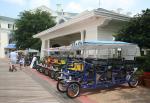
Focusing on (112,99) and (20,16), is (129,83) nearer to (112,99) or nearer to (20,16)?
(112,99)

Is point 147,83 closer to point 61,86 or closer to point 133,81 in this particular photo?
point 133,81

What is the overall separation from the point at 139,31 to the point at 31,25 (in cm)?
2779

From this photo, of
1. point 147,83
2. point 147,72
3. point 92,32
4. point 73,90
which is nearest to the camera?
point 73,90

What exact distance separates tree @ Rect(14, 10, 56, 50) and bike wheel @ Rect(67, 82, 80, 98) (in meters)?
29.1

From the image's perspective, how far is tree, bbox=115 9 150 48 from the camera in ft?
45.8

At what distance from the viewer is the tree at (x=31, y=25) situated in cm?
4050

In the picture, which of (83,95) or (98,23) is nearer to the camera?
(83,95)

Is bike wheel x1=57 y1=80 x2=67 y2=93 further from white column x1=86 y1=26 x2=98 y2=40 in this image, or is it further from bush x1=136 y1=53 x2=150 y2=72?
white column x1=86 y1=26 x2=98 y2=40

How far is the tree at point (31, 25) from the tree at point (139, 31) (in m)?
26.0

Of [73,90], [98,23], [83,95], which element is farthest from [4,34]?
[73,90]

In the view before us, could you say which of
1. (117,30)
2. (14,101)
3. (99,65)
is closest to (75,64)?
(99,65)

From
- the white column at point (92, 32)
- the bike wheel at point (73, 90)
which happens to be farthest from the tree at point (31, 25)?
the bike wheel at point (73, 90)

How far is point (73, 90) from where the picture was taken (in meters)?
10.9

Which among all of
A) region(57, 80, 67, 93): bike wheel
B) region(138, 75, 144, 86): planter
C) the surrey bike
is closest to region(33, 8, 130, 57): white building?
the surrey bike
